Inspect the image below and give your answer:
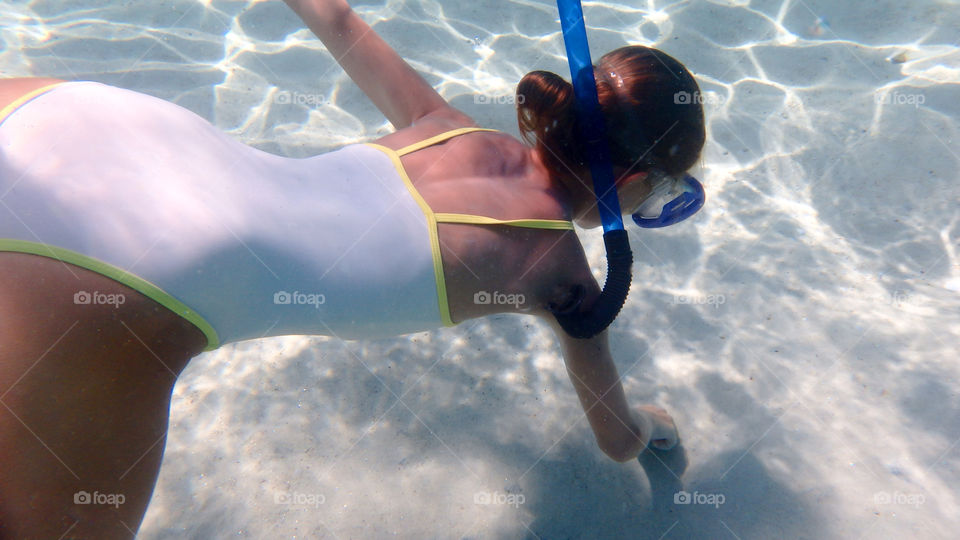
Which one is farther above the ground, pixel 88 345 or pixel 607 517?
pixel 88 345

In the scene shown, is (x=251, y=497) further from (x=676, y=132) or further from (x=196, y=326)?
(x=676, y=132)

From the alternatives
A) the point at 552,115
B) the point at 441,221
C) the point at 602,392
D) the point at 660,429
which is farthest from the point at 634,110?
the point at 660,429

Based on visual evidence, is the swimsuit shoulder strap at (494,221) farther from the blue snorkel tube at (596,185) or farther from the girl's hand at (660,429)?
the girl's hand at (660,429)

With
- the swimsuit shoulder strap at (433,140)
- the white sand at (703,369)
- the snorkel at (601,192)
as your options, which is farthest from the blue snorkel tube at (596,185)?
the white sand at (703,369)

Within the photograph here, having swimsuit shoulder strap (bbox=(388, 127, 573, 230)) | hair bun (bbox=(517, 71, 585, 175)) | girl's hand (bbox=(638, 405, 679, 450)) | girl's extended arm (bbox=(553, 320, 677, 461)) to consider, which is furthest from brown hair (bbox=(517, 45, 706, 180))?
girl's hand (bbox=(638, 405, 679, 450))

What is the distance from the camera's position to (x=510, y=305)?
208 centimetres

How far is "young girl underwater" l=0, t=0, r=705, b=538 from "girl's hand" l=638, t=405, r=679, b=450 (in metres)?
0.16

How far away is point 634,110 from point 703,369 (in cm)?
185

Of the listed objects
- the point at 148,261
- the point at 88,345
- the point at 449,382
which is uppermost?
the point at 148,261

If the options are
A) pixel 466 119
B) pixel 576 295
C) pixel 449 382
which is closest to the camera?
pixel 576 295

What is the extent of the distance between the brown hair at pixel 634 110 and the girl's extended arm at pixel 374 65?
81 centimetres

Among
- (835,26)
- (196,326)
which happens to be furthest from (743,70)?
(196,326)

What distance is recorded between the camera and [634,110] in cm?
180

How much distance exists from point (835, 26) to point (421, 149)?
4.97 m
